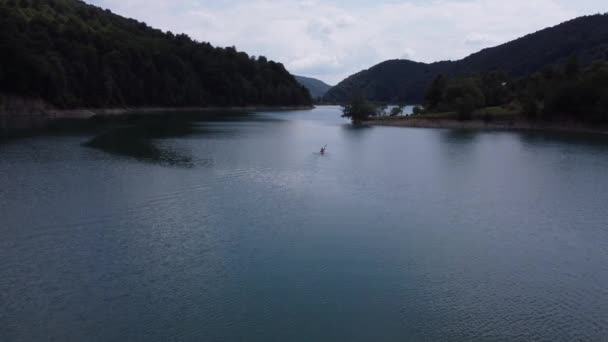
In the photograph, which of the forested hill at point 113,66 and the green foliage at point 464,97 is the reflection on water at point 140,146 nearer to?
the forested hill at point 113,66

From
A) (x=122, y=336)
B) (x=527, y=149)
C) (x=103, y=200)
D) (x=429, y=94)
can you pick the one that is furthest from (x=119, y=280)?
(x=429, y=94)

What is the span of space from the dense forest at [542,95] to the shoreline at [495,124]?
85 centimetres

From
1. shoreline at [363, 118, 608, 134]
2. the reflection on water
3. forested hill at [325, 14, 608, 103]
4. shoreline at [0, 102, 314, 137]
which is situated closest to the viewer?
the reflection on water

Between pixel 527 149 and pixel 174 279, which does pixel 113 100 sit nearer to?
pixel 527 149

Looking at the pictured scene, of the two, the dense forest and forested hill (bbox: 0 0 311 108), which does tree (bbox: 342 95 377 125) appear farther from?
forested hill (bbox: 0 0 311 108)

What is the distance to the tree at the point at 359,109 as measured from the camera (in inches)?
3061

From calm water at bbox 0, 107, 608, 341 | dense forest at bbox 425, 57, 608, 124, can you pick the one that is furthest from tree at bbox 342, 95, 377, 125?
calm water at bbox 0, 107, 608, 341

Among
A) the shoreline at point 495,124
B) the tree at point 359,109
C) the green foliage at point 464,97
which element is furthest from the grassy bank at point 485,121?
the tree at point 359,109

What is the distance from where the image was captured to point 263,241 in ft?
54.8

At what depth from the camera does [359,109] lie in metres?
77.6

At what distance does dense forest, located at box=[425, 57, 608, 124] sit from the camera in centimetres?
6184

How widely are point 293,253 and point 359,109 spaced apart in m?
63.9

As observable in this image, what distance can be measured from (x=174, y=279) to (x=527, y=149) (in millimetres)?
40864

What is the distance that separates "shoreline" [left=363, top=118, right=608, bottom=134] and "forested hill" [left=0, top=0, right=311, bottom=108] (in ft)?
152
